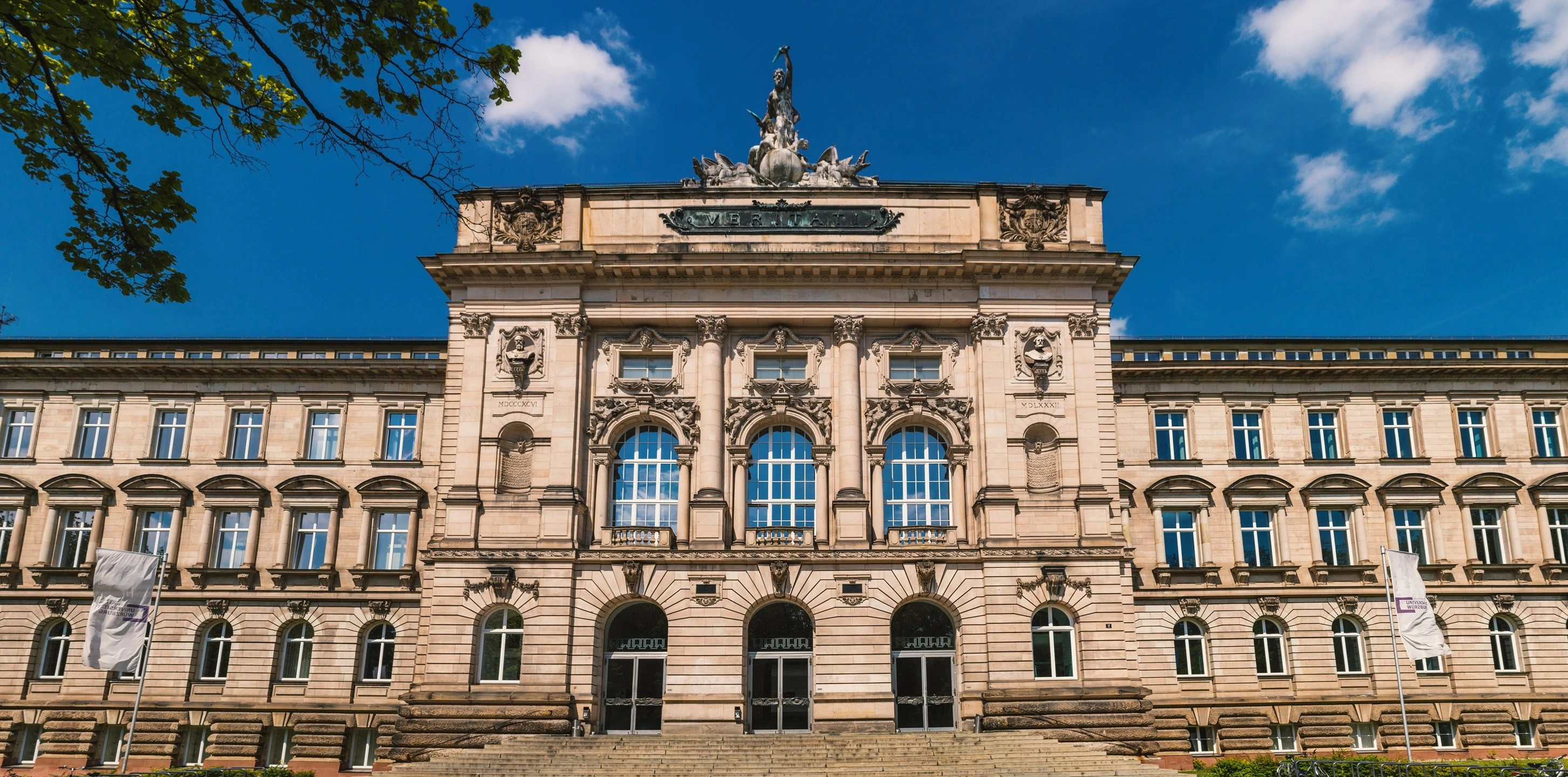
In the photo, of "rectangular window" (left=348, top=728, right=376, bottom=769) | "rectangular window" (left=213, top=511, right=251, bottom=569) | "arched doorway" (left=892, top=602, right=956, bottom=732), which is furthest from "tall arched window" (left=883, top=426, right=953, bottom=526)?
"rectangular window" (left=213, top=511, right=251, bottom=569)

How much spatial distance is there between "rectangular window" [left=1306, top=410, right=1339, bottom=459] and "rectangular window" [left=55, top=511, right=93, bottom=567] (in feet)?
140

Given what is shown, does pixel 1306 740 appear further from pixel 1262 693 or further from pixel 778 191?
pixel 778 191

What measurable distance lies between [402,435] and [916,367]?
18.6 m

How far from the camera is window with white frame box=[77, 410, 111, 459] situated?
40062mm

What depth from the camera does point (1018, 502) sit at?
34.4 meters

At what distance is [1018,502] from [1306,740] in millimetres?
12957

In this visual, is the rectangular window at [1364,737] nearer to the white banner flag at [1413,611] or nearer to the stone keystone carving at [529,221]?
the white banner flag at [1413,611]

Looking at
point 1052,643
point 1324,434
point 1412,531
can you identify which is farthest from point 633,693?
point 1412,531

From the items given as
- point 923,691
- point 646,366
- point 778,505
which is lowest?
point 923,691

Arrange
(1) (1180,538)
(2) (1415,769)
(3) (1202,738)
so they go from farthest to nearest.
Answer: (1) (1180,538), (3) (1202,738), (2) (1415,769)

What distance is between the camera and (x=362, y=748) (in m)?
37.0

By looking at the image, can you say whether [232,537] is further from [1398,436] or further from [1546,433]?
[1546,433]

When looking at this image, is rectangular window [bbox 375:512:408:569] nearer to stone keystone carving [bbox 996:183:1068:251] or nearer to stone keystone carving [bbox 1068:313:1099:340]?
stone keystone carving [bbox 996:183:1068:251]

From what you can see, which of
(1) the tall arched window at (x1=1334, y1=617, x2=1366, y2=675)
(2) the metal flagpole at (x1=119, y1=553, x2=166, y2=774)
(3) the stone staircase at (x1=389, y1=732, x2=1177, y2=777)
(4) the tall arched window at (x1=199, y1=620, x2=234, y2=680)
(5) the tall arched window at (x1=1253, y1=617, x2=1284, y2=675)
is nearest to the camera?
(2) the metal flagpole at (x1=119, y1=553, x2=166, y2=774)
